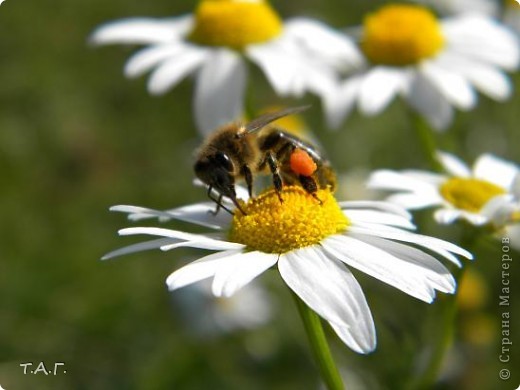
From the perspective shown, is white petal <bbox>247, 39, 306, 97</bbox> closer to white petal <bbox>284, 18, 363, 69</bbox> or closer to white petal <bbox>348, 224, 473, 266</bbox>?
white petal <bbox>284, 18, 363, 69</bbox>

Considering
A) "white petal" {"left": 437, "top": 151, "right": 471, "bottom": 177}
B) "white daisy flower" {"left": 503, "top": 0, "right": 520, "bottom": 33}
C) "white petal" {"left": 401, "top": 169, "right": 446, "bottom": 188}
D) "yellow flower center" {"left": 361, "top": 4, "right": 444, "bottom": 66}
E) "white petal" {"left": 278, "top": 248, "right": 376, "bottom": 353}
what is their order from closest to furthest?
1. "white petal" {"left": 278, "top": 248, "right": 376, "bottom": 353}
2. "white petal" {"left": 401, "top": 169, "right": 446, "bottom": 188}
3. "white petal" {"left": 437, "top": 151, "right": 471, "bottom": 177}
4. "yellow flower center" {"left": 361, "top": 4, "right": 444, "bottom": 66}
5. "white daisy flower" {"left": 503, "top": 0, "right": 520, "bottom": 33}

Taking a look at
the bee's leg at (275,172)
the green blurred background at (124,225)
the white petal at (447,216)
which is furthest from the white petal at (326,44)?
the bee's leg at (275,172)

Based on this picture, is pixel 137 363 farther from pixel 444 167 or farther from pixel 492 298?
pixel 492 298

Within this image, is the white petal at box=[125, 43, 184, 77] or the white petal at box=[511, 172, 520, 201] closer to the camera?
the white petal at box=[511, 172, 520, 201]

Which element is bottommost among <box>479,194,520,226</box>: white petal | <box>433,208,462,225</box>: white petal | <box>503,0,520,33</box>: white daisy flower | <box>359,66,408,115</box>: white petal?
<box>479,194,520,226</box>: white petal

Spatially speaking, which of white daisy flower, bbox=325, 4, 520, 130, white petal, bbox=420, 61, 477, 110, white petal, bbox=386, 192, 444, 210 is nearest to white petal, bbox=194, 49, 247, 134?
white daisy flower, bbox=325, 4, 520, 130

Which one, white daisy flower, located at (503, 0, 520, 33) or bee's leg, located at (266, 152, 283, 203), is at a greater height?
white daisy flower, located at (503, 0, 520, 33)

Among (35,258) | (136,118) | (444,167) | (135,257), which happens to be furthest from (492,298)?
(136,118)

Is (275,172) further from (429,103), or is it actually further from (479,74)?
(479,74)
